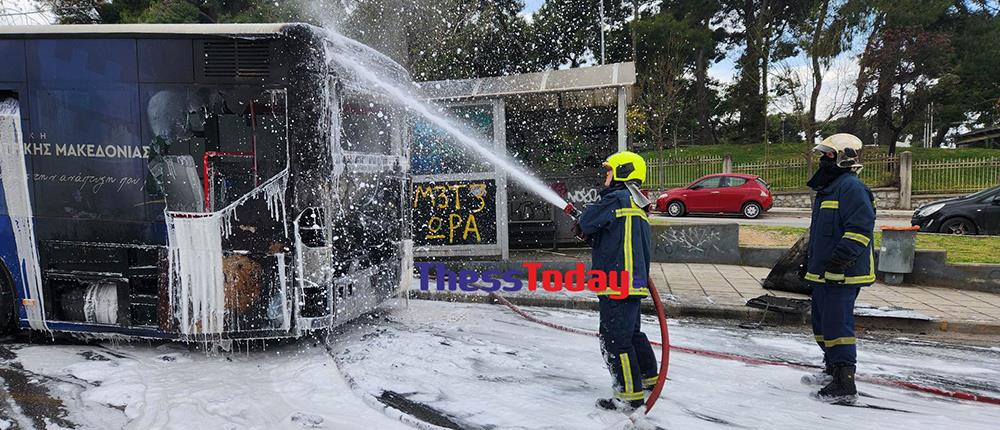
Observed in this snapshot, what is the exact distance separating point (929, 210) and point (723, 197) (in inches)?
247

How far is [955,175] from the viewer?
65.4 feet

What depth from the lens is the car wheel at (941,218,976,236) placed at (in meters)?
11.2

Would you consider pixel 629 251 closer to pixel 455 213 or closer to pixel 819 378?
pixel 819 378

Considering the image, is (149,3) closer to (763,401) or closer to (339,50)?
(339,50)

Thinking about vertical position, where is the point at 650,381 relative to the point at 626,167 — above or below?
below

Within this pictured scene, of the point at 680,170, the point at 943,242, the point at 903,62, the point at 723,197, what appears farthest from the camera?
the point at 680,170

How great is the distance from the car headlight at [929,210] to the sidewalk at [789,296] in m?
5.07

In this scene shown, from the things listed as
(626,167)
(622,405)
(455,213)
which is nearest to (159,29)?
(626,167)

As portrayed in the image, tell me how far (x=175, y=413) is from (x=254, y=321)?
988 millimetres

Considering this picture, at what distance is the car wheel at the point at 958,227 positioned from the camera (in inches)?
440

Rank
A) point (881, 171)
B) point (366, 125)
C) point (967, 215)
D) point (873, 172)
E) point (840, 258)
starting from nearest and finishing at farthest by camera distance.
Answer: point (840, 258)
point (366, 125)
point (967, 215)
point (881, 171)
point (873, 172)

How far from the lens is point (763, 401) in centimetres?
393

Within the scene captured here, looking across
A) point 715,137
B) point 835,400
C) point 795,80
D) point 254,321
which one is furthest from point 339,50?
point 715,137

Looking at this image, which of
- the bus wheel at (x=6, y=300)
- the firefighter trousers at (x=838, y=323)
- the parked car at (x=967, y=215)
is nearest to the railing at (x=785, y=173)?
the parked car at (x=967, y=215)
